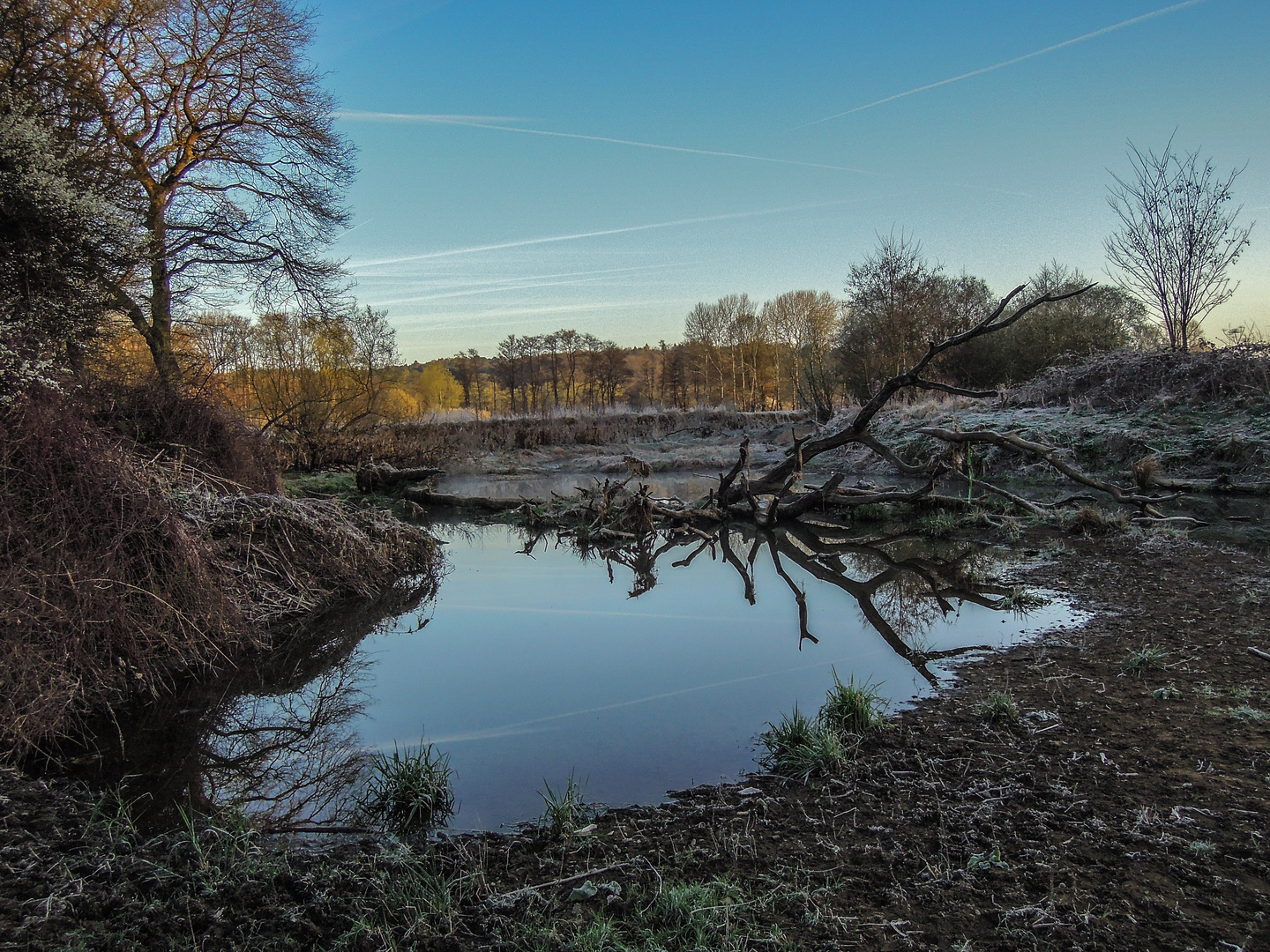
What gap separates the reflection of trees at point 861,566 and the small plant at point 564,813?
2901 mm

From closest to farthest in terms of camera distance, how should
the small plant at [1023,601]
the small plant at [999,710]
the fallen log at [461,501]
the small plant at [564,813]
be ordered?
the small plant at [564,813]
the small plant at [999,710]
the small plant at [1023,601]
the fallen log at [461,501]

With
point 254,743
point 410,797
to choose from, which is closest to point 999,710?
point 410,797

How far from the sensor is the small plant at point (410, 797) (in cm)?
371

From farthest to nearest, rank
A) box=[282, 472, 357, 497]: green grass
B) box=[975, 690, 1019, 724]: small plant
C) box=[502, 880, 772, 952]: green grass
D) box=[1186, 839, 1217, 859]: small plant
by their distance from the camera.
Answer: box=[282, 472, 357, 497]: green grass
box=[975, 690, 1019, 724]: small plant
box=[1186, 839, 1217, 859]: small plant
box=[502, 880, 772, 952]: green grass

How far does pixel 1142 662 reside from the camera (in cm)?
487

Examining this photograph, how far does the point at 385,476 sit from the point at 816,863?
17599 mm

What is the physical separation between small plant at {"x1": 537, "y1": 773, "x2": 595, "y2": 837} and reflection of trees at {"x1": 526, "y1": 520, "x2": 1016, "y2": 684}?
2.90m

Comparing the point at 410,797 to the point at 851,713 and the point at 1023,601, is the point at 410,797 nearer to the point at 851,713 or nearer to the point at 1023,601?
the point at 851,713

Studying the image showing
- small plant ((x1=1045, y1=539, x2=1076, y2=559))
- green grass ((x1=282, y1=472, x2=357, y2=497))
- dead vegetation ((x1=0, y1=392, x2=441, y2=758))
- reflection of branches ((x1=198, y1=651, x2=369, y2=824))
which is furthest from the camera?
green grass ((x1=282, y1=472, x2=357, y2=497))

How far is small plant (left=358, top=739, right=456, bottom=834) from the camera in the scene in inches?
146

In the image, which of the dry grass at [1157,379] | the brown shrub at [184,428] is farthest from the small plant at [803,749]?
the dry grass at [1157,379]

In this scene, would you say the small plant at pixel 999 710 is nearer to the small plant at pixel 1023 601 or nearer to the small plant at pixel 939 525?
the small plant at pixel 1023 601

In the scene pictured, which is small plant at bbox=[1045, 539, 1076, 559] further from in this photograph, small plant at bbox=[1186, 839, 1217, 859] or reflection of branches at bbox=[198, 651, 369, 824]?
reflection of branches at bbox=[198, 651, 369, 824]

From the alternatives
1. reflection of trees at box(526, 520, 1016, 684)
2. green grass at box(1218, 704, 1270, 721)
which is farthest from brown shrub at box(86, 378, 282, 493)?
green grass at box(1218, 704, 1270, 721)
